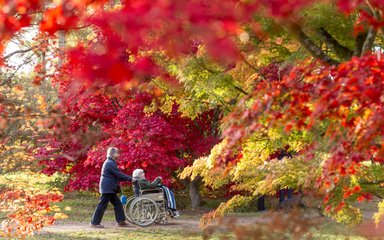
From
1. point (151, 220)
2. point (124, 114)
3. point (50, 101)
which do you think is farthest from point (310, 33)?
point (50, 101)

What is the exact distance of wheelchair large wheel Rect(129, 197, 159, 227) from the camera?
12.8 m

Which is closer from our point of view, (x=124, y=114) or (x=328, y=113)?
(x=328, y=113)

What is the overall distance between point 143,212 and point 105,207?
0.79m

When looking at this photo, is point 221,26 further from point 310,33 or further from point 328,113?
point 310,33

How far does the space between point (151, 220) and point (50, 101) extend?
13407mm

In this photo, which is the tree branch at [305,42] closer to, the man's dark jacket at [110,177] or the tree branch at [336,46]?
the tree branch at [336,46]

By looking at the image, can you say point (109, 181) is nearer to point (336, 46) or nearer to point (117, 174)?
point (117, 174)

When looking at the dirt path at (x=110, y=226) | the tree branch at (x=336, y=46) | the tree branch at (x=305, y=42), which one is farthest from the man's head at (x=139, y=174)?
the tree branch at (x=305, y=42)

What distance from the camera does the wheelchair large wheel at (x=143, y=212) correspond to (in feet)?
42.0

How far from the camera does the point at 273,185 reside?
26.6 feet

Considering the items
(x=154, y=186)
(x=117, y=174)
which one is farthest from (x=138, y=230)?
(x=154, y=186)

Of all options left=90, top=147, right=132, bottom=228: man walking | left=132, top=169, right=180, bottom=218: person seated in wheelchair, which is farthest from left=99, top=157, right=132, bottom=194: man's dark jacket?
left=132, top=169, right=180, bottom=218: person seated in wheelchair

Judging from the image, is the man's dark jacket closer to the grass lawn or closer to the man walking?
the man walking

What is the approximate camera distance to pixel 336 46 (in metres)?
5.94
